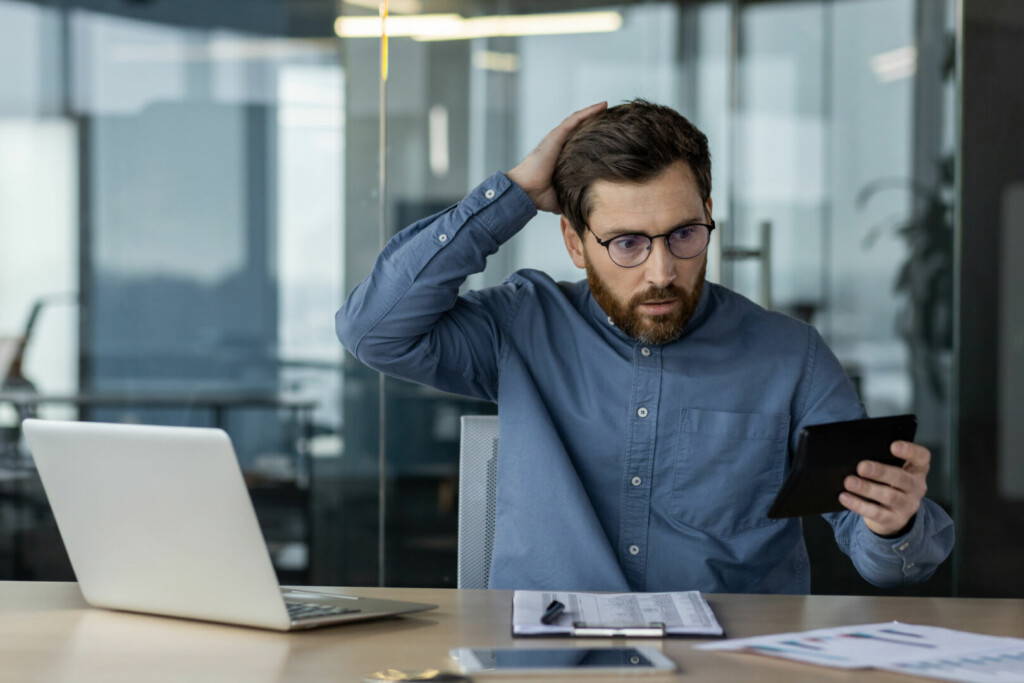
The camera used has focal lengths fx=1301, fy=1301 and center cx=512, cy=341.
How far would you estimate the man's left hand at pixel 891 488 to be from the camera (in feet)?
5.26

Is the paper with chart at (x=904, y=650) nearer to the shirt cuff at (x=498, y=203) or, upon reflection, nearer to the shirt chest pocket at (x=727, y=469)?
the shirt chest pocket at (x=727, y=469)

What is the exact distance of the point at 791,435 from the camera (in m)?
1.99

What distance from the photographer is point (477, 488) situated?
198 centimetres

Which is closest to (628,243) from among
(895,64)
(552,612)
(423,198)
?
(552,612)

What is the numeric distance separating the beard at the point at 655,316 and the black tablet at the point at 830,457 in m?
0.42

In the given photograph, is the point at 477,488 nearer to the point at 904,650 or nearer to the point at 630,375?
the point at 630,375

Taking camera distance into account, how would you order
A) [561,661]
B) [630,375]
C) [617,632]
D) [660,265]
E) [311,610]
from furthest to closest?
[630,375]
[660,265]
[311,610]
[617,632]
[561,661]

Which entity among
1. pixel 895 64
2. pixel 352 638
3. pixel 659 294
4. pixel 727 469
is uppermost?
pixel 895 64

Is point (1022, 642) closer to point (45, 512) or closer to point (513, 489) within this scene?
point (513, 489)

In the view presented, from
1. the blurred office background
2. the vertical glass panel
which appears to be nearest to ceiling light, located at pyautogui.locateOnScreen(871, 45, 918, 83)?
the blurred office background

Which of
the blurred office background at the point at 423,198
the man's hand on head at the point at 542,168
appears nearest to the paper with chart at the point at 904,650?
the man's hand on head at the point at 542,168

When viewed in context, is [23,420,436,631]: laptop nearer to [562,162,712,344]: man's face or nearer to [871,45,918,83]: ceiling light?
[562,162,712,344]: man's face

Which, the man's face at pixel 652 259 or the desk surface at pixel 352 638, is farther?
the man's face at pixel 652 259

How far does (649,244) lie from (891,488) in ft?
1.70
